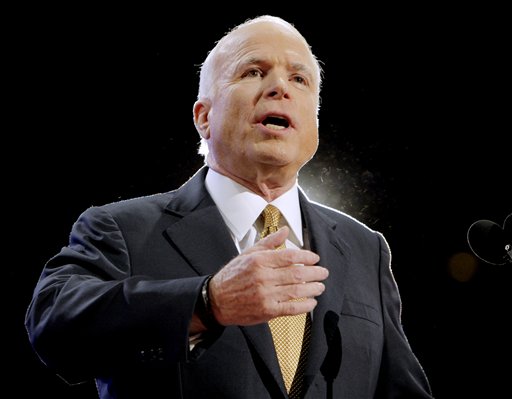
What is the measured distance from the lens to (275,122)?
5.74ft

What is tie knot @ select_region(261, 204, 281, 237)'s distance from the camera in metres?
1.62

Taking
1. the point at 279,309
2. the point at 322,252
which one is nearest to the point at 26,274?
the point at 322,252

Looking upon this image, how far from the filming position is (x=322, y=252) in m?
1.63

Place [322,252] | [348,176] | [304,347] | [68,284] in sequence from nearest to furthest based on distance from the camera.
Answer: [68,284] → [304,347] → [322,252] → [348,176]

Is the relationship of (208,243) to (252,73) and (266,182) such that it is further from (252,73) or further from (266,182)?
(252,73)

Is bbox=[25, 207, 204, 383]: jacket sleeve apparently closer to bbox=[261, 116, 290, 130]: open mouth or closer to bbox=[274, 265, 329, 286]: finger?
bbox=[274, 265, 329, 286]: finger

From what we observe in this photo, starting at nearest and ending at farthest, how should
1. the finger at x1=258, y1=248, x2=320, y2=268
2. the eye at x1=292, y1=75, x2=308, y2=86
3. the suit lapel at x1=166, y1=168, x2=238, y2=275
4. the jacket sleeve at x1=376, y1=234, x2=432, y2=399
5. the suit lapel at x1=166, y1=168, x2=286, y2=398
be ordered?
the finger at x1=258, y1=248, x2=320, y2=268, the suit lapel at x1=166, y1=168, x2=286, y2=398, the suit lapel at x1=166, y1=168, x2=238, y2=275, the jacket sleeve at x1=376, y1=234, x2=432, y2=399, the eye at x1=292, y1=75, x2=308, y2=86

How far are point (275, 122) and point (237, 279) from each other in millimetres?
764

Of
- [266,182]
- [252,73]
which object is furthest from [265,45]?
[266,182]

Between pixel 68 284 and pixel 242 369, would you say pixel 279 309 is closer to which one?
pixel 242 369

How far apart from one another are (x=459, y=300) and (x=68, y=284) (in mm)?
2117

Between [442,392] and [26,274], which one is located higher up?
[26,274]

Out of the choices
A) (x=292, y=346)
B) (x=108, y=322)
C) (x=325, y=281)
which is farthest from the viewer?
(x=325, y=281)

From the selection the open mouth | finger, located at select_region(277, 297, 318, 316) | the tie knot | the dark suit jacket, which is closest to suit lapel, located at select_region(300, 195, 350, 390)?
the dark suit jacket
